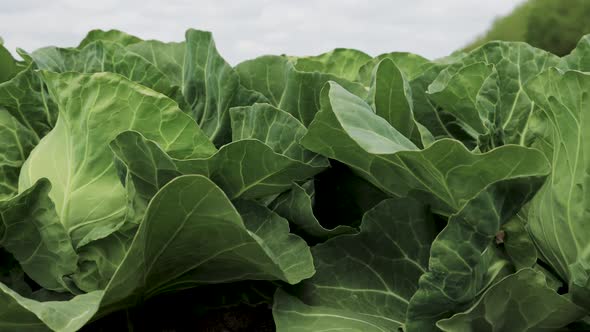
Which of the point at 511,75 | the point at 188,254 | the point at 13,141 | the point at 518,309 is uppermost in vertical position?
the point at 511,75

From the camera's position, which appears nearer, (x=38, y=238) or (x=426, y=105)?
(x=38, y=238)

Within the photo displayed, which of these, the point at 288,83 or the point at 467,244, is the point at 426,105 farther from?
the point at 467,244

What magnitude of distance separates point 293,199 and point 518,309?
22.8 inches

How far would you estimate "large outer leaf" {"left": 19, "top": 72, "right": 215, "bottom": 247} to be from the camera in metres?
1.83

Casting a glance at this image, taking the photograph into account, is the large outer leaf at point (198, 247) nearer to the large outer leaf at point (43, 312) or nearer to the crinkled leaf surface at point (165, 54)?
the large outer leaf at point (43, 312)

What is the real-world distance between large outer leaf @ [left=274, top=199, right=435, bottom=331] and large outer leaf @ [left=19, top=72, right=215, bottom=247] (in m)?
0.41

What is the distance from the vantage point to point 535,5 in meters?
27.4

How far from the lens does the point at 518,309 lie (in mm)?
1745

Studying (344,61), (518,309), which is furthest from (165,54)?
(518,309)

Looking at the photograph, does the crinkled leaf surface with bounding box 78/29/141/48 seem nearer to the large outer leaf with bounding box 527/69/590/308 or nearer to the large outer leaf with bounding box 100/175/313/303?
the large outer leaf with bounding box 100/175/313/303

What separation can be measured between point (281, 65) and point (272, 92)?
82 millimetres

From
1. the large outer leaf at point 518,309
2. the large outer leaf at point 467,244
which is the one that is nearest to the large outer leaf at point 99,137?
the large outer leaf at point 467,244

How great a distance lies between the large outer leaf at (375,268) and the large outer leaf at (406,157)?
0.25 feet

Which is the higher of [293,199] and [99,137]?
[99,137]
